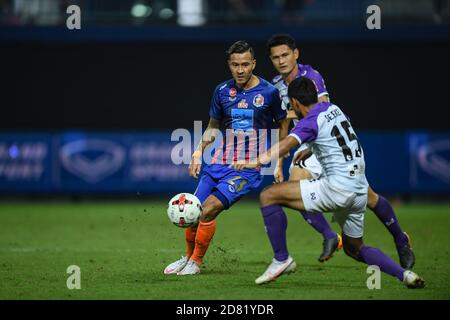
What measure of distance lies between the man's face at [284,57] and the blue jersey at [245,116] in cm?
37

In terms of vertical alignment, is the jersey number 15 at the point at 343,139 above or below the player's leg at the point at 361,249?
above

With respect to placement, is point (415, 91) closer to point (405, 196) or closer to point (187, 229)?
point (405, 196)

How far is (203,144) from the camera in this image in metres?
9.52

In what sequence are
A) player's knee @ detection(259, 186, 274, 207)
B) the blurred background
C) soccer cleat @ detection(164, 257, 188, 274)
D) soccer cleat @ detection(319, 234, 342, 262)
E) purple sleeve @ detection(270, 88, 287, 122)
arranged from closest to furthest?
player's knee @ detection(259, 186, 274, 207)
soccer cleat @ detection(164, 257, 188, 274)
purple sleeve @ detection(270, 88, 287, 122)
soccer cleat @ detection(319, 234, 342, 262)
the blurred background

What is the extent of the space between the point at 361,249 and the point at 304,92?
153 centimetres

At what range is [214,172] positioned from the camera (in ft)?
31.1

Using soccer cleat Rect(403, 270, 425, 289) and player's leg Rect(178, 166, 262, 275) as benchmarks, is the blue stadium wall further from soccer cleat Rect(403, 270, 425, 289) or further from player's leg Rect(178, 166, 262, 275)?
soccer cleat Rect(403, 270, 425, 289)

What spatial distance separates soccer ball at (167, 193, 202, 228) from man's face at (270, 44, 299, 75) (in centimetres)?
185

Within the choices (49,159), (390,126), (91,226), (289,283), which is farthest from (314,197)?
(390,126)

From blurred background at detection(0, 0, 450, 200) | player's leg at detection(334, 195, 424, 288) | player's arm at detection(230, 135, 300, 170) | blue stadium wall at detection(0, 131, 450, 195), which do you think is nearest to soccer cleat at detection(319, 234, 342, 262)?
player's leg at detection(334, 195, 424, 288)

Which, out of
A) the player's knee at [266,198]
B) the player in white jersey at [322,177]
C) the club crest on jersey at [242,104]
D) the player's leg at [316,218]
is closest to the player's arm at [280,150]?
the player in white jersey at [322,177]

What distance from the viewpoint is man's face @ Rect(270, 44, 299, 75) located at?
31.6 ft

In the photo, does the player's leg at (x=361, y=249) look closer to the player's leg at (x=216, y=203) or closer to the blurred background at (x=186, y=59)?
the player's leg at (x=216, y=203)

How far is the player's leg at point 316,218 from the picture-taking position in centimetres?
1003
